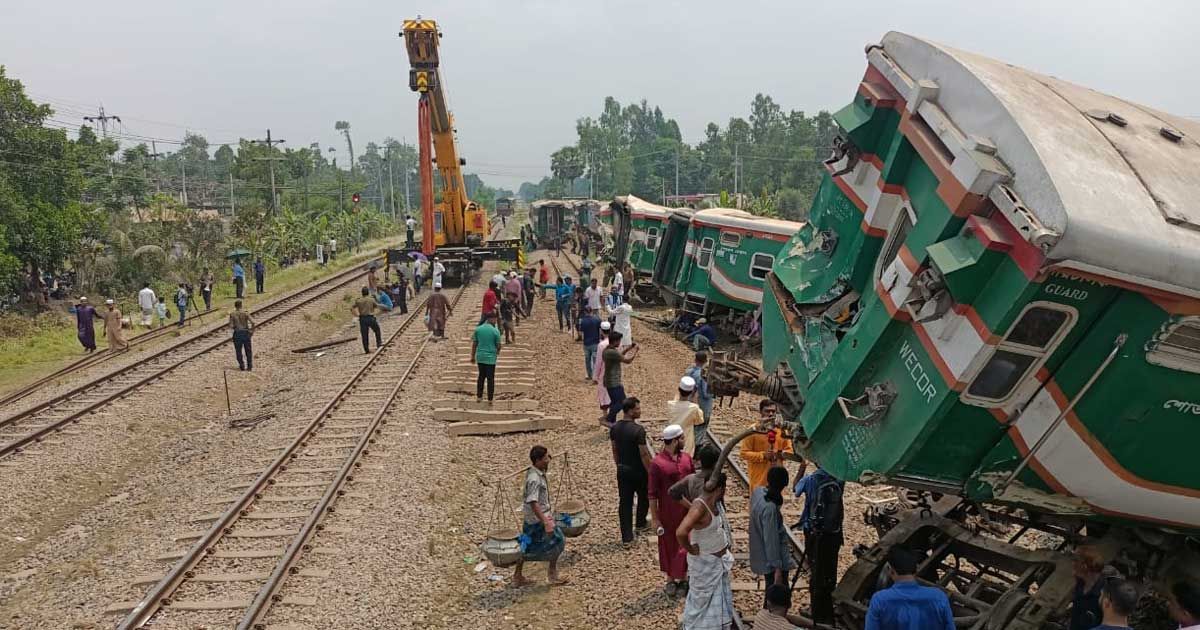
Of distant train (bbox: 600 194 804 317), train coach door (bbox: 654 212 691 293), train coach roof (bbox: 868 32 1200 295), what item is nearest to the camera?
train coach roof (bbox: 868 32 1200 295)

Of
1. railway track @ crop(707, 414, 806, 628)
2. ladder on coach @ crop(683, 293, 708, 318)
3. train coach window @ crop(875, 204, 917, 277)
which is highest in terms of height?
train coach window @ crop(875, 204, 917, 277)

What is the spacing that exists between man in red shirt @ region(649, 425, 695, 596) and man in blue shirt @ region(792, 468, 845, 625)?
0.95m

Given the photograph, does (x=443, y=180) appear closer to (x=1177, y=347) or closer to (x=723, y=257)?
(x=723, y=257)

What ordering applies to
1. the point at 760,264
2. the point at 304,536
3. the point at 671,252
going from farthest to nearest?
1. the point at 671,252
2. the point at 760,264
3. the point at 304,536

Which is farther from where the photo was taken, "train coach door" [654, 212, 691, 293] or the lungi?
"train coach door" [654, 212, 691, 293]

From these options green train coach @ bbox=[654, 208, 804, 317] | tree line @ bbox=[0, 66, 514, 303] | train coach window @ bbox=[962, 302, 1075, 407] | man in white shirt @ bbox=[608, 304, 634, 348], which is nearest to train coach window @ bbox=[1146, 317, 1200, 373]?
train coach window @ bbox=[962, 302, 1075, 407]

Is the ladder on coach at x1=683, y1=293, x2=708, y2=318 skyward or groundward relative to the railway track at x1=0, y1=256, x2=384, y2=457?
skyward

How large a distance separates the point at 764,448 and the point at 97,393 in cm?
1320

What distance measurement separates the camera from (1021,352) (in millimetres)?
4059

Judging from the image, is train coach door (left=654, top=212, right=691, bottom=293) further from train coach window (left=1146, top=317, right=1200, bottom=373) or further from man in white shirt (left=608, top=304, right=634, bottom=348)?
train coach window (left=1146, top=317, right=1200, bottom=373)

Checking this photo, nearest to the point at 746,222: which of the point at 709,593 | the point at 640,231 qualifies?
the point at 640,231

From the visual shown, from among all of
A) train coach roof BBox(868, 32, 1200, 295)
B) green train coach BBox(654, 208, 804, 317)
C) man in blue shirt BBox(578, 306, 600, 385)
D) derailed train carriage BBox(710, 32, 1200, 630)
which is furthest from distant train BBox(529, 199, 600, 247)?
train coach roof BBox(868, 32, 1200, 295)

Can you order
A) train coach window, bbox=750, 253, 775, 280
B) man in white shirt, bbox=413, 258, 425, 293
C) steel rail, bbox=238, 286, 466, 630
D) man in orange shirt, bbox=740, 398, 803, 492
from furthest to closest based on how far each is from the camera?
1. man in white shirt, bbox=413, 258, 425, 293
2. train coach window, bbox=750, 253, 775, 280
3. man in orange shirt, bbox=740, 398, 803, 492
4. steel rail, bbox=238, 286, 466, 630

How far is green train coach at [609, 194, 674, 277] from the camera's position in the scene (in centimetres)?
2320
